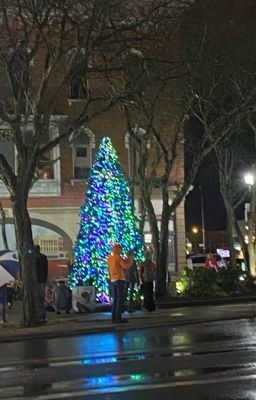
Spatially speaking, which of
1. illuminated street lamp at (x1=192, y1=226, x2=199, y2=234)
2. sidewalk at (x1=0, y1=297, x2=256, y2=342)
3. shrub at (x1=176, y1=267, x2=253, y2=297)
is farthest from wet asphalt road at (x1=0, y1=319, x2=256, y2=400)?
illuminated street lamp at (x1=192, y1=226, x2=199, y2=234)

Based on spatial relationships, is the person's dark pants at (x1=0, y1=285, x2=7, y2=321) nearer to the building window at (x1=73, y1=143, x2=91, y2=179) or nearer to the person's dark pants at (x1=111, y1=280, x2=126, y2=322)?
the person's dark pants at (x1=111, y1=280, x2=126, y2=322)

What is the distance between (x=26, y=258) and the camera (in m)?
17.3

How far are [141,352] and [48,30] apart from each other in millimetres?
9695

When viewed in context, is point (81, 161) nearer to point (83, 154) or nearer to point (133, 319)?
point (83, 154)

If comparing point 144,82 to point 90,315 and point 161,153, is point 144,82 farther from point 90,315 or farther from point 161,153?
point 90,315

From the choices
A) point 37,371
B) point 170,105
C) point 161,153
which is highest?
point 170,105

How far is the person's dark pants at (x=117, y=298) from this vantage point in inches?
673

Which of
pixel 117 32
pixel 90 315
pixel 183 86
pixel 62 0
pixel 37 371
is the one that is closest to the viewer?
pixel 37 371

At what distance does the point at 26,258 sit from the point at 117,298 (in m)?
2.39

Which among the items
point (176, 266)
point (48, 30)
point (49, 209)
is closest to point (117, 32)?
point (48, 30)

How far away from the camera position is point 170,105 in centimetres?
2453

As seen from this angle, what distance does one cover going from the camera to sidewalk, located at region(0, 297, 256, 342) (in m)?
16.2

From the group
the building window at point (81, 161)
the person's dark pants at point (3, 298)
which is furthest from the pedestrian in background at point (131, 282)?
the building window at point (81, 161)

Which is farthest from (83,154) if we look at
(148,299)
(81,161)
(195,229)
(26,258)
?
(195,229)
